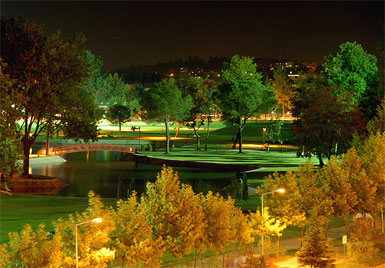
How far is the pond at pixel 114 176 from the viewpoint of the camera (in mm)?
51656

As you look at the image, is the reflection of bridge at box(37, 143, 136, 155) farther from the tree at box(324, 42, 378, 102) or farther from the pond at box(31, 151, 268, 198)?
the tree at box(324, 42, 378, 102)

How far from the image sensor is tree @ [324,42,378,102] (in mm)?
75688

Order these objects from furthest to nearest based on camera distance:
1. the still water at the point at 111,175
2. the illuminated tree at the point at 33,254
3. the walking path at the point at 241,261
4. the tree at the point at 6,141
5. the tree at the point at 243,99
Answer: the tree at the point at 243,99
the still water at the point at 111,175
the tree at the point at 6,141
the walking path at the point at 241,261
the illuminated tree at the point at 33,254

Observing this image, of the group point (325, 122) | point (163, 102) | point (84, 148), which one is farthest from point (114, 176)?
point (84, 148)

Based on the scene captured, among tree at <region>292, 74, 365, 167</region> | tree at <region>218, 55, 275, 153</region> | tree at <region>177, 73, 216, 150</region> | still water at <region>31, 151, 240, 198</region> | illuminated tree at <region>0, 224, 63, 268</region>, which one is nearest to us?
illuminated tree at <region>0, 224, 63, 268</region>

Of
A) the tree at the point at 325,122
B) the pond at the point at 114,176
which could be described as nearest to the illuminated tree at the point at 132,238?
the pond at the point at 114,176

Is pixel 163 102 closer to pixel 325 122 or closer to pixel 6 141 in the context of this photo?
pixel 325 122

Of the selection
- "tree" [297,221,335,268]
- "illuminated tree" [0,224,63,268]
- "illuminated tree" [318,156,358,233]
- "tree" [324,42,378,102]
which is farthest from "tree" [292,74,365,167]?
"illuminated tree" [0,224,63,268]

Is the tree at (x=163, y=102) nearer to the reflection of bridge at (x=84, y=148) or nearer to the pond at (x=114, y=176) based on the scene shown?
the reflection of bridge at (x=84, y=148)

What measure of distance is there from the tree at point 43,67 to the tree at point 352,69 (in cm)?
3438

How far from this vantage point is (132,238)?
2333 cm

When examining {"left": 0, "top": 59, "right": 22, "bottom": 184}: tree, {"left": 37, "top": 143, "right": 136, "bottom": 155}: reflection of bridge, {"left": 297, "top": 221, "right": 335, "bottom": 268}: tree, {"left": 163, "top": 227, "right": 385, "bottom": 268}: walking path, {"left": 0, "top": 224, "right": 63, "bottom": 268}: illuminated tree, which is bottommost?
{"left": 163, "top": 227, "right": 385, "bottom": 268}: walking path

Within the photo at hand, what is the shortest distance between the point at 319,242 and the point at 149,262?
849 centimetres

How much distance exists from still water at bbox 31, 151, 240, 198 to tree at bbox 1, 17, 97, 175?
5965mm
